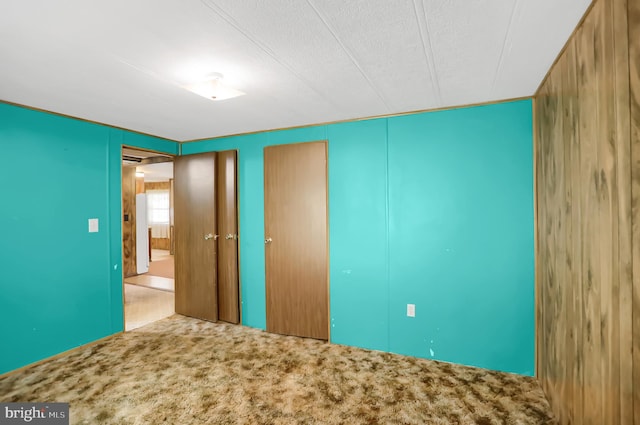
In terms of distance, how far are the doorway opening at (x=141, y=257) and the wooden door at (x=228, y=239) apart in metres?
0.92

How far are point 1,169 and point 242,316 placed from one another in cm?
266

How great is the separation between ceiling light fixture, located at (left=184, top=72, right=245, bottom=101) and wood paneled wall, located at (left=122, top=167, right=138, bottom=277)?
16.3ft

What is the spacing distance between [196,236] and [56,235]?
138 cm

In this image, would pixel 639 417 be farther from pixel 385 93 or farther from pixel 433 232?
pixel 385 93

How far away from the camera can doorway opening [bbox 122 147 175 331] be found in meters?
4.25

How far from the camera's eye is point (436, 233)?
2850 mm

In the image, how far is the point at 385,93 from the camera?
97.5 inches

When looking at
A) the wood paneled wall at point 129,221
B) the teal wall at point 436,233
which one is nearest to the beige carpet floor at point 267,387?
the teal wall at point 436,233

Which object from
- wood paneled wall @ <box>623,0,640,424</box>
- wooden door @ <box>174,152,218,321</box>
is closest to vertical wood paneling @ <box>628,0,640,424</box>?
wood paneled wall @ <box>623,0,640,424</box>

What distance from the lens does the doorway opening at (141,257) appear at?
4246mm

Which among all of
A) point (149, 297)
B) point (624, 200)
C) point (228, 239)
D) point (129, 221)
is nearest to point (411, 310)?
point (624, 200)

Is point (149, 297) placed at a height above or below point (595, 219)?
below

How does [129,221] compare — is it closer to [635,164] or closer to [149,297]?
[149,297]

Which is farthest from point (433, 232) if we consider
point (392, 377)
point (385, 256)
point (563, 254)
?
point (392, 377)
